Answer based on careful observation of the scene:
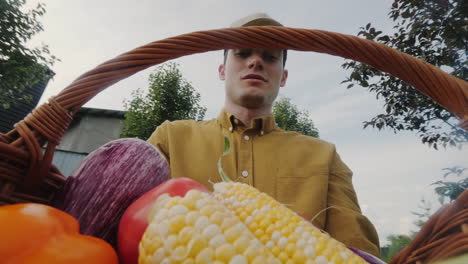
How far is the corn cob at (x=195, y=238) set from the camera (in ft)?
1.41

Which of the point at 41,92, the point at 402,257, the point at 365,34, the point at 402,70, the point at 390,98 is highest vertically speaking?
the point at 41,92

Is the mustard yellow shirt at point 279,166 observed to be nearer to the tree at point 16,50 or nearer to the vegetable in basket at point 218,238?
the vegetable in basket at point 218,238

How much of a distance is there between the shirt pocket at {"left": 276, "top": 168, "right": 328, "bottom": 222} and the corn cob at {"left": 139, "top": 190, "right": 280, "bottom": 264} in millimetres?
1070

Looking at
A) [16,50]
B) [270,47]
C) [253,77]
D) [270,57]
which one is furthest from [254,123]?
[16,50]

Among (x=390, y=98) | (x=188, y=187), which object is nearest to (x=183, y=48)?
(x=188, y=187)

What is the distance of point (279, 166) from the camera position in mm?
1644

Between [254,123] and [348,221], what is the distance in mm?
724

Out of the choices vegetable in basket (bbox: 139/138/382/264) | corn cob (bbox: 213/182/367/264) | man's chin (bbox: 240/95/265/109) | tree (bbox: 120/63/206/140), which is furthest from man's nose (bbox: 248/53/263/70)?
tree (bbox: 120/63/206/140)

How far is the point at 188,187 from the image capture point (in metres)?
0.56

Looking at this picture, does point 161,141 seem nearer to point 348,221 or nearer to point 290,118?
point 348,221

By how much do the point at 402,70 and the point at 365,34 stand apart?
226 cm

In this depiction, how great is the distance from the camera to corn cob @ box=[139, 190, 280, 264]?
0.43 m

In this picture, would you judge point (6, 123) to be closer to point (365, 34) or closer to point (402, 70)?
point (365, 34)

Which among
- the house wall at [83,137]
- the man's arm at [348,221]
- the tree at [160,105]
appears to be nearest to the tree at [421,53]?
the man's arm at [348,221]
